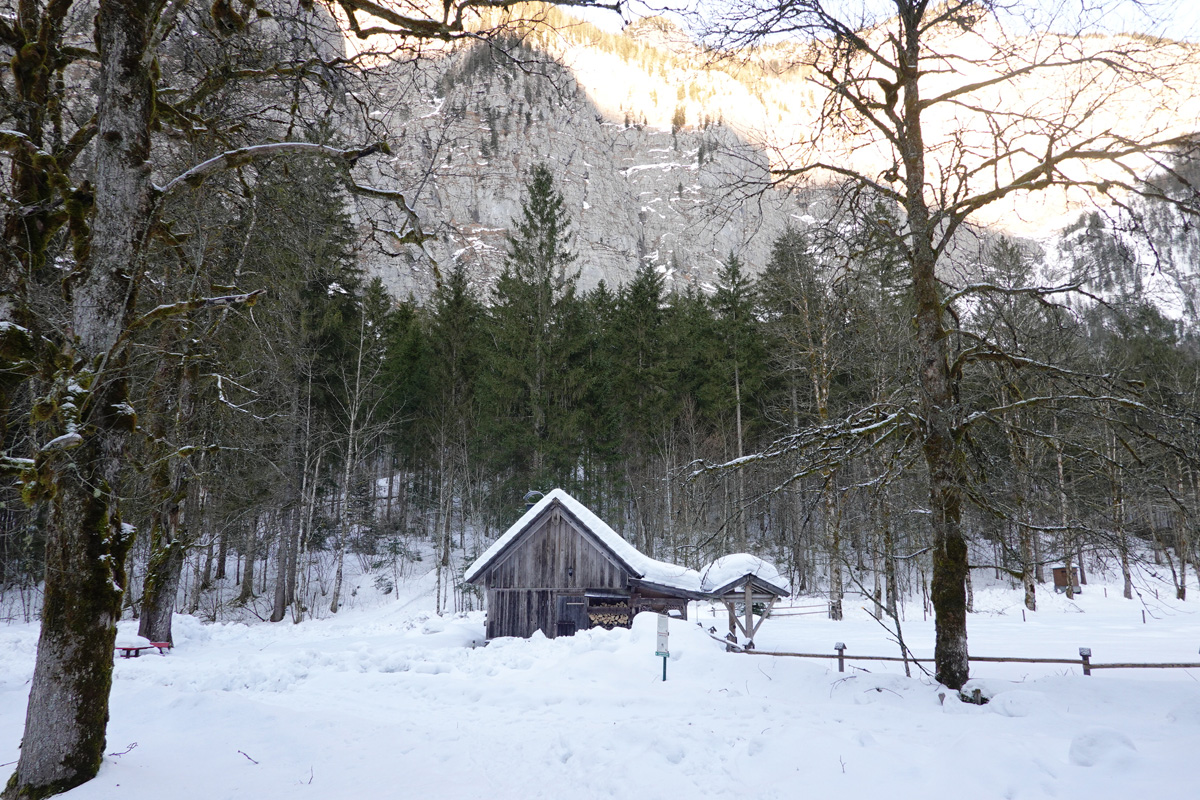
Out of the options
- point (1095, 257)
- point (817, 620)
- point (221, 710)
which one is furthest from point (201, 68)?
point (817, 620)

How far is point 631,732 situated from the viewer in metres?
6.16

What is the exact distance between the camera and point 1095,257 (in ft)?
23.1

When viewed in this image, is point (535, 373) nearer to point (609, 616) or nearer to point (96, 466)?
point (609, 616)

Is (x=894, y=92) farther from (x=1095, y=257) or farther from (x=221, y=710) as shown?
(x=221, y=710)

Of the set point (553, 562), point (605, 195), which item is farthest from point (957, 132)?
point (605, 195)

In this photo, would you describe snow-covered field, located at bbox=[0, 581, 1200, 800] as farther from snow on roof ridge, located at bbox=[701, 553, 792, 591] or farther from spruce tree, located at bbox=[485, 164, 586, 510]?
spruce tree, located at bbox=[485, 164, 586, 510]

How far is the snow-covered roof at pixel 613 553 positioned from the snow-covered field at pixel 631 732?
6294 mm

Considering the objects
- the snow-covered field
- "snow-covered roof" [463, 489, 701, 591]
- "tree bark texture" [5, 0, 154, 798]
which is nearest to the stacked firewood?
"snow-covered roof" [463, 489, 701, 591]

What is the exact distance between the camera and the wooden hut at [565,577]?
17484 mm

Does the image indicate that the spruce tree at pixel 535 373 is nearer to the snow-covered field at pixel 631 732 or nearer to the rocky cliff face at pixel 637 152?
the rocky cliff face at pixel 637 152

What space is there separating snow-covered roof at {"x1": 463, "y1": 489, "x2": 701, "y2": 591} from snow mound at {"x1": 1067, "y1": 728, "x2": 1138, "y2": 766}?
12232 mm

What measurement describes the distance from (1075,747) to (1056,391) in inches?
→ 162

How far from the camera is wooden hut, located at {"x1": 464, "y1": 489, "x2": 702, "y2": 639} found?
57.4 ft

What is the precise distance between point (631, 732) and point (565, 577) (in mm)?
12084
